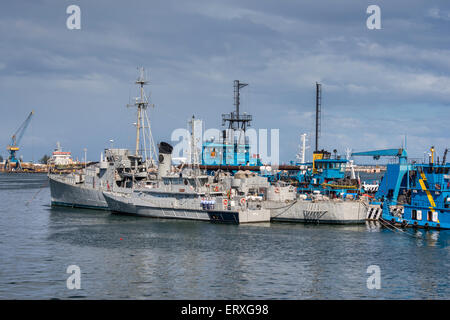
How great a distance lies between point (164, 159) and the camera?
61625mm

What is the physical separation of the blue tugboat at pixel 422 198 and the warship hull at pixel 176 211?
14858 mm

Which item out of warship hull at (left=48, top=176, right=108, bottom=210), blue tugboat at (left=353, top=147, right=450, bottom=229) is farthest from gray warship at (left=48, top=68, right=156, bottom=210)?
blue tugboat at (left=353, top=147, right=450, bottom=229)

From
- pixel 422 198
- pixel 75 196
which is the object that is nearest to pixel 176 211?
pixel 75 196

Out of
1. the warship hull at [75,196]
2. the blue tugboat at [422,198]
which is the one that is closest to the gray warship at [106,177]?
the warship hull at [75,196]

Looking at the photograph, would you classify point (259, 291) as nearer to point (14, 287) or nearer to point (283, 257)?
point (283, 257)

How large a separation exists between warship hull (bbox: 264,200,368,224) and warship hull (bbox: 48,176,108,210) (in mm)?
26598

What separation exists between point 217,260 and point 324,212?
2170cm

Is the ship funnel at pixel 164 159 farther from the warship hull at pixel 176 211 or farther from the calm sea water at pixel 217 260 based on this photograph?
the calm sea water at pixel 217 260

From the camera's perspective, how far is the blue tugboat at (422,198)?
1959 inches

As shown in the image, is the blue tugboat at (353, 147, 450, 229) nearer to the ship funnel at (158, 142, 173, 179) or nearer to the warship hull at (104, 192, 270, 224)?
the warship hull at (104, 192, 270, 224)

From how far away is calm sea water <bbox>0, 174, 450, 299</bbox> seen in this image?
27578 millimetres

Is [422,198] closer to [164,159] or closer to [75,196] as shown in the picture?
[164,159]

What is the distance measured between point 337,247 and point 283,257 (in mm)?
6618
